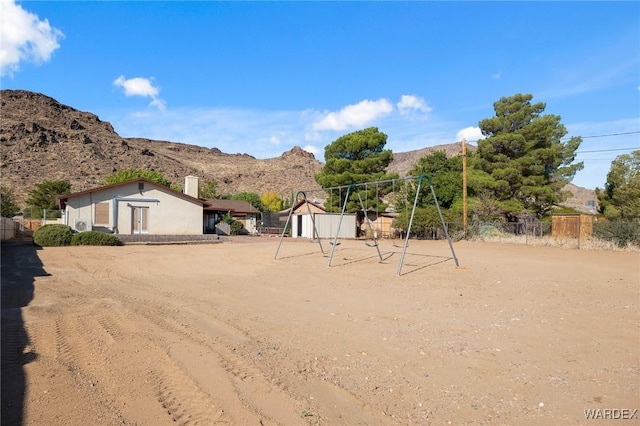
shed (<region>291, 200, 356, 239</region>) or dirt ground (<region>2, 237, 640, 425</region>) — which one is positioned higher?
shed (<region>291, 200, 356, 239</region>)

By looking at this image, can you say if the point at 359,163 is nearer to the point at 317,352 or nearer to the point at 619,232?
the point at 619,232

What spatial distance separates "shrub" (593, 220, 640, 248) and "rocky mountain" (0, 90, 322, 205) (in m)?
69.7

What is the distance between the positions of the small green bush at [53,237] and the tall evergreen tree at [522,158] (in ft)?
96.8

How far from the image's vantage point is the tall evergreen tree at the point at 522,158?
33.9 m

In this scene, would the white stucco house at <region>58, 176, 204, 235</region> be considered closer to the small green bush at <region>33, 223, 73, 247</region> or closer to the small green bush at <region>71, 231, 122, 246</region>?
the small green bush at <region>33, 223, 73, 247</region>

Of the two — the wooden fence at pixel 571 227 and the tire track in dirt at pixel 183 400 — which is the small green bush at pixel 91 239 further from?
the wooden fence at pixel 571 227

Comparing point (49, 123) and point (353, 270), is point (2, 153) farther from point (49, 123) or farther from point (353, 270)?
point (353, 270)

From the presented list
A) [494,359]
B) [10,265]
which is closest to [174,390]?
[494,359]

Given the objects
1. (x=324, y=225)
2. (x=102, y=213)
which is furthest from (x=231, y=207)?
(x=102, y=213)

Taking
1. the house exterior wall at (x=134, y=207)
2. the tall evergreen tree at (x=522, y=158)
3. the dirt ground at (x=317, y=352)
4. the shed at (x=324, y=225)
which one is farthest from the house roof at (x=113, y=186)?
the tall evergreen tree at (x=522, y=158)

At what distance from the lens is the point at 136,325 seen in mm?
6355

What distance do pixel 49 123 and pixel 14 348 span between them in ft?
374

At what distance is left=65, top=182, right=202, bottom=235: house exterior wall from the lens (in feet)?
93.7

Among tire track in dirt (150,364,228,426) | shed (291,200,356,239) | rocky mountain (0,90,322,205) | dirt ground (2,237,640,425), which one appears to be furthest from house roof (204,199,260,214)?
tire track in dirt (150,364,228,426)
